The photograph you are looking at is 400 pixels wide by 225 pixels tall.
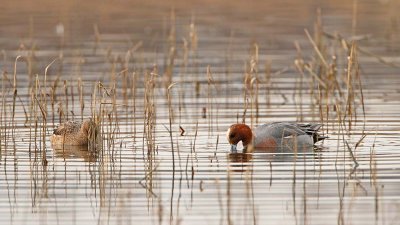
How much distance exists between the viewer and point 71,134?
47.9 ft

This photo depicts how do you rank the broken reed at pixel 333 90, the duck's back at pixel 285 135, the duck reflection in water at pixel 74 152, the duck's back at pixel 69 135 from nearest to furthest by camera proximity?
the duck reflection in water at pixel 74 152
the duck's back at pixel 285 135
the duck's back at pixel 69 135
the broken reed at pixel 333 90

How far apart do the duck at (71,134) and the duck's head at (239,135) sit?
1564 millimetres

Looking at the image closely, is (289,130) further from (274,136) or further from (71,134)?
(71,134)

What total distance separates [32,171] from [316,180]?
2.69 m

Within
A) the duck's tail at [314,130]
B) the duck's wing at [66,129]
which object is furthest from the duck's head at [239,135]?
the duck's wing at [66,129]

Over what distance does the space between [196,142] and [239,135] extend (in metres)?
0.51

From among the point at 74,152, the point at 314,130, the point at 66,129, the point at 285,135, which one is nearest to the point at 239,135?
the point at 285,135

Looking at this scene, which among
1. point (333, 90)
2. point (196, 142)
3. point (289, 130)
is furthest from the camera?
point (333, 90)

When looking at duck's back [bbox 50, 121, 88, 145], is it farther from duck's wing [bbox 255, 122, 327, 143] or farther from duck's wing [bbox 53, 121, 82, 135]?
duck's wing [bbox 255, 122, 327, 143]

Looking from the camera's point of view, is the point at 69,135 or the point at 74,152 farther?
the point at 69,135

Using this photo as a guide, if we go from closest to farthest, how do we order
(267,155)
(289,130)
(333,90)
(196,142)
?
(267,155) < (196,142) < (289,130) < (333,90)

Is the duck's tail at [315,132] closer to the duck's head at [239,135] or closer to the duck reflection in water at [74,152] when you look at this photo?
the duck's head at [239,135]

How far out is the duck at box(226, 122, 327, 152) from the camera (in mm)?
14227

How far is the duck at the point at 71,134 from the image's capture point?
1446 centimetres
